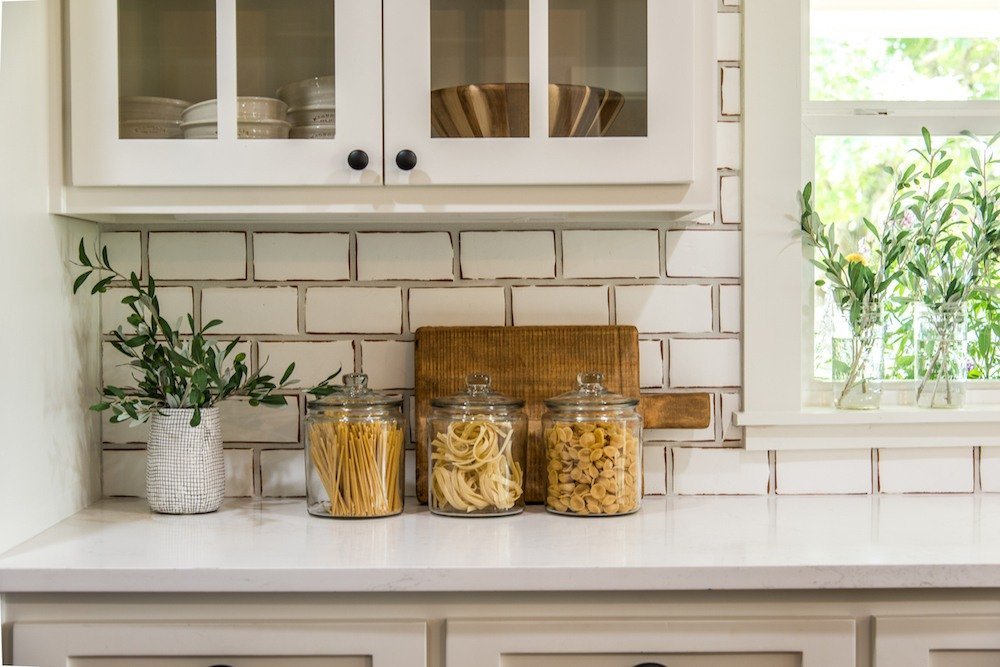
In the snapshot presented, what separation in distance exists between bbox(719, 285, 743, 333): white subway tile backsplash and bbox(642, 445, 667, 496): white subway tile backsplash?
0.86 feet

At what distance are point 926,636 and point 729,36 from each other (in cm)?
112

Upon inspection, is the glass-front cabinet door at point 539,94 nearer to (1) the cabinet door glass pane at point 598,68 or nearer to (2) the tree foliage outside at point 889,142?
(1) the cabinet door glass pane at point 598,68

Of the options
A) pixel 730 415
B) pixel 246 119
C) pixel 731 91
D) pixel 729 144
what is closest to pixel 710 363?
pixel 730 415

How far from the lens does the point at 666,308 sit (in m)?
1.87

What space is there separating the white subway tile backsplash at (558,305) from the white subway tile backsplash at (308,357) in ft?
1.08

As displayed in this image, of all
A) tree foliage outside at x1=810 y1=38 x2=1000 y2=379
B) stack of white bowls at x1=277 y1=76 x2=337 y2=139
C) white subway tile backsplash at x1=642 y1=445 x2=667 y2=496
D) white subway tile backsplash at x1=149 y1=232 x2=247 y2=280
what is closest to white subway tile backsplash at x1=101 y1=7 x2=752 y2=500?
white subway tile backsplash at x1=149 y1=232 x2=247 y2=280

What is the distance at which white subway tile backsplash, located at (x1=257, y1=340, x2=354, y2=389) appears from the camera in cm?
186

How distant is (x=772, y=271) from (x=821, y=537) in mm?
570

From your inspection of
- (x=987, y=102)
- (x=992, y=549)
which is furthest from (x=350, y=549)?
(x=987, y=102)

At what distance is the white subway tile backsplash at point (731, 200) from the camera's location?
1.86m

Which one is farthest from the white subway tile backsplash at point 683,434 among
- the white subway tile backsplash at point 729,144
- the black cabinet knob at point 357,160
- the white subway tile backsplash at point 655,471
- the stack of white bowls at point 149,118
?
the stack of white bowls at point 149,118

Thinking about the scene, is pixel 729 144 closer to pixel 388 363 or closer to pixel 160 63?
pixel 388 363

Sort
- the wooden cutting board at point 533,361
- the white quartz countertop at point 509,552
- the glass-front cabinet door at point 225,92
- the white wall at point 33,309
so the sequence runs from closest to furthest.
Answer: the white quartz countertop at point 509,552 → the white wall at point 33,309 → the glass-front cabinet door at point 225,92 → the wooden cutting board at point 533,361

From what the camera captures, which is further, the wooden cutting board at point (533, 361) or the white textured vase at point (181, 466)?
the wooden cutting board at point (533, 361)
